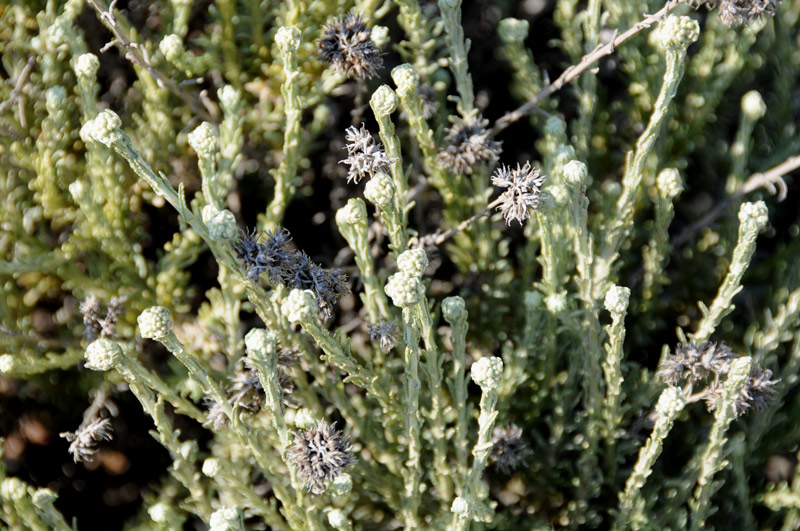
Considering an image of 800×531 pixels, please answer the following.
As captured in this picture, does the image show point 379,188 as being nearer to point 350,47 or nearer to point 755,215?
point 350,47

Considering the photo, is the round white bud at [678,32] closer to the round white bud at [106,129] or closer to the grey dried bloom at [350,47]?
the grey dried bloom at [350,47]

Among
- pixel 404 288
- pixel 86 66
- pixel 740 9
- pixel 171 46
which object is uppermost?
pixel 740 9

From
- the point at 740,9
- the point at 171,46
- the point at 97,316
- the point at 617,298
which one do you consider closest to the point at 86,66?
the point at 171,46

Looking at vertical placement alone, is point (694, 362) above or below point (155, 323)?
above

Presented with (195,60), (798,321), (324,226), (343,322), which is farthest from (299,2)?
(798,321)

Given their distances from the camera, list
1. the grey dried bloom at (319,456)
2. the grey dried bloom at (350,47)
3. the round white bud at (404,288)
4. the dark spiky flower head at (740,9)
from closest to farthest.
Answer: the round white bud at (404,288) → the grey dried bloom at (319,456) → the dark spiky flower head at (740,9) → the grey dried bloom at (350,47)

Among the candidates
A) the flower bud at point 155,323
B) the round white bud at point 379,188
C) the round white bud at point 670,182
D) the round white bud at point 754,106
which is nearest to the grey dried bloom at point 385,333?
the round white bud at point 379,188

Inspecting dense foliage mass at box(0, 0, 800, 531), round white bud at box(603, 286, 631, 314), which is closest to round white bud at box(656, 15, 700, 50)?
dense foliage mass at box(0, 0, 800, 531)
